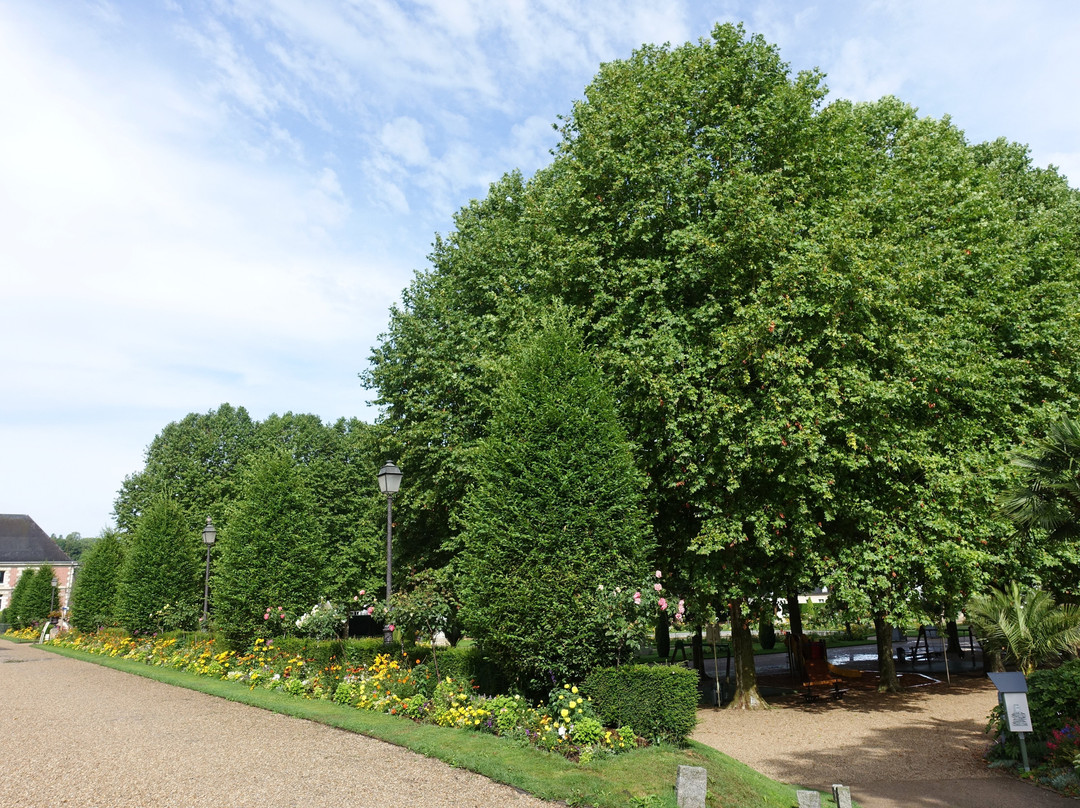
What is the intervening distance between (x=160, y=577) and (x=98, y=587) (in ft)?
35.7

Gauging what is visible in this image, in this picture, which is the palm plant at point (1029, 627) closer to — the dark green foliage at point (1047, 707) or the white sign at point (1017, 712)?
the dark green foliage at point (1047, 707)

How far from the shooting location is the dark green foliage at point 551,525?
1079cm

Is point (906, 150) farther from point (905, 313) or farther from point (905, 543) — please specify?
point (905, 543)

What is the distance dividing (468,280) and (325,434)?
890 inches

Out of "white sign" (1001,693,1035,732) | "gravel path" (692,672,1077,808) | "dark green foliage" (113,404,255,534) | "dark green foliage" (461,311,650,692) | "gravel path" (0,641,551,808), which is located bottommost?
"gravel path" (692,672,1077,808)

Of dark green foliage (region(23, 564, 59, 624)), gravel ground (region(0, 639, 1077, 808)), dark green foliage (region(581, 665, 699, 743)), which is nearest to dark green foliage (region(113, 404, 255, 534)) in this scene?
dark green foliage (region(23, 564, 59, 624))

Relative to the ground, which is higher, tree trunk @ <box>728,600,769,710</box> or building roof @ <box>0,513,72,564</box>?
building roof @ <box>0,513,72,564</box>

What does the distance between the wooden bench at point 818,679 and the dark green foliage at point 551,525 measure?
27.7ft

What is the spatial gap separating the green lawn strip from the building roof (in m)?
90.0

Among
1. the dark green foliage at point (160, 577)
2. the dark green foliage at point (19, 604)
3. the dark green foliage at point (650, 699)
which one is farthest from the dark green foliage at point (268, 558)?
the dark green foliage at point (19, 604)

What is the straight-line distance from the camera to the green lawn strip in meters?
7.73

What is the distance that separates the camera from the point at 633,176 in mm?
16047

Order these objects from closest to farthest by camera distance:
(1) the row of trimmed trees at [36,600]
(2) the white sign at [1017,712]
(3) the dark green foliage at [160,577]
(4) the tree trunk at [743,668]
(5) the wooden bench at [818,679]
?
Answer: (2) the white sign at [1017,712]
(4) the tree trunk at [743,668]
(5) the wooden bench at [818,679]
(3) the dark green foliage at [160,577]
(1) the row of trimmed trees at [36,600]

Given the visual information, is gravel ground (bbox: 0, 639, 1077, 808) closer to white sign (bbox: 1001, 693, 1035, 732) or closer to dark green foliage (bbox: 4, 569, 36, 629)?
white sign (bbox: 1001, 693, 1035, 732)
